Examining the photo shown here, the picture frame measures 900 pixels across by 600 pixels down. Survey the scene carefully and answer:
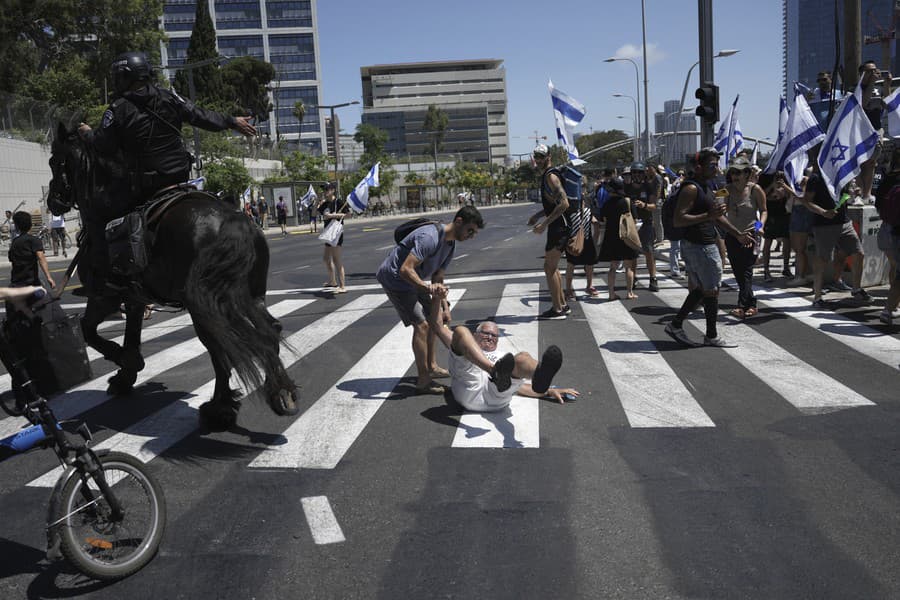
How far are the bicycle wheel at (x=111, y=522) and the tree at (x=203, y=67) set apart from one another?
259ft

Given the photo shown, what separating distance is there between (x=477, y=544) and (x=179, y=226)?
113 inches

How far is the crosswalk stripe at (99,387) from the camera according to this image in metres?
6.14

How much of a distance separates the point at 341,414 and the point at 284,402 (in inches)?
27.4

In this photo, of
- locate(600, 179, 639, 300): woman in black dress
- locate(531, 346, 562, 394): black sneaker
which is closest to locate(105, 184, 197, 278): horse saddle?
locate(531, 346, 562, 394): black sneaker

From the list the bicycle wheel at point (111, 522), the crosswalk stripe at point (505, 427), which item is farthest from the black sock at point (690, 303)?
the bicycle wheel at point (111, 522)

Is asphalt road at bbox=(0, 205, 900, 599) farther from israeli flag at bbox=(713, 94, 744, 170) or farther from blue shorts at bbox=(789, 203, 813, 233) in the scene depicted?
israeli flag at bbox=(713, 94, 744, 170)

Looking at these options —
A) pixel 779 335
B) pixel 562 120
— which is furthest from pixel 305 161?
pixel 779 335

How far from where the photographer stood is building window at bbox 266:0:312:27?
401 feet

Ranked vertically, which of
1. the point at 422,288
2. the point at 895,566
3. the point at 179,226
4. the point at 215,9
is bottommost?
the point at 895,566

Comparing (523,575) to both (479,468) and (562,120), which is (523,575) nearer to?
(479,468)

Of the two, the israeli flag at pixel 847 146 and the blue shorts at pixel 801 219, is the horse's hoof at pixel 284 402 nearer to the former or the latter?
the israeli flag at pixel 847 146

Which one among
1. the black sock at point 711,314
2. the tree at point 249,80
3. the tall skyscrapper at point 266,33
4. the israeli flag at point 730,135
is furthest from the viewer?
the tall skyscrapper at point 266,33

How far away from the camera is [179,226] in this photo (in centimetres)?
522

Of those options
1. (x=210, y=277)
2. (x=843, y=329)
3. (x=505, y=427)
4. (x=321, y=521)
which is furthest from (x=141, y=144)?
(x=843, y=329)
